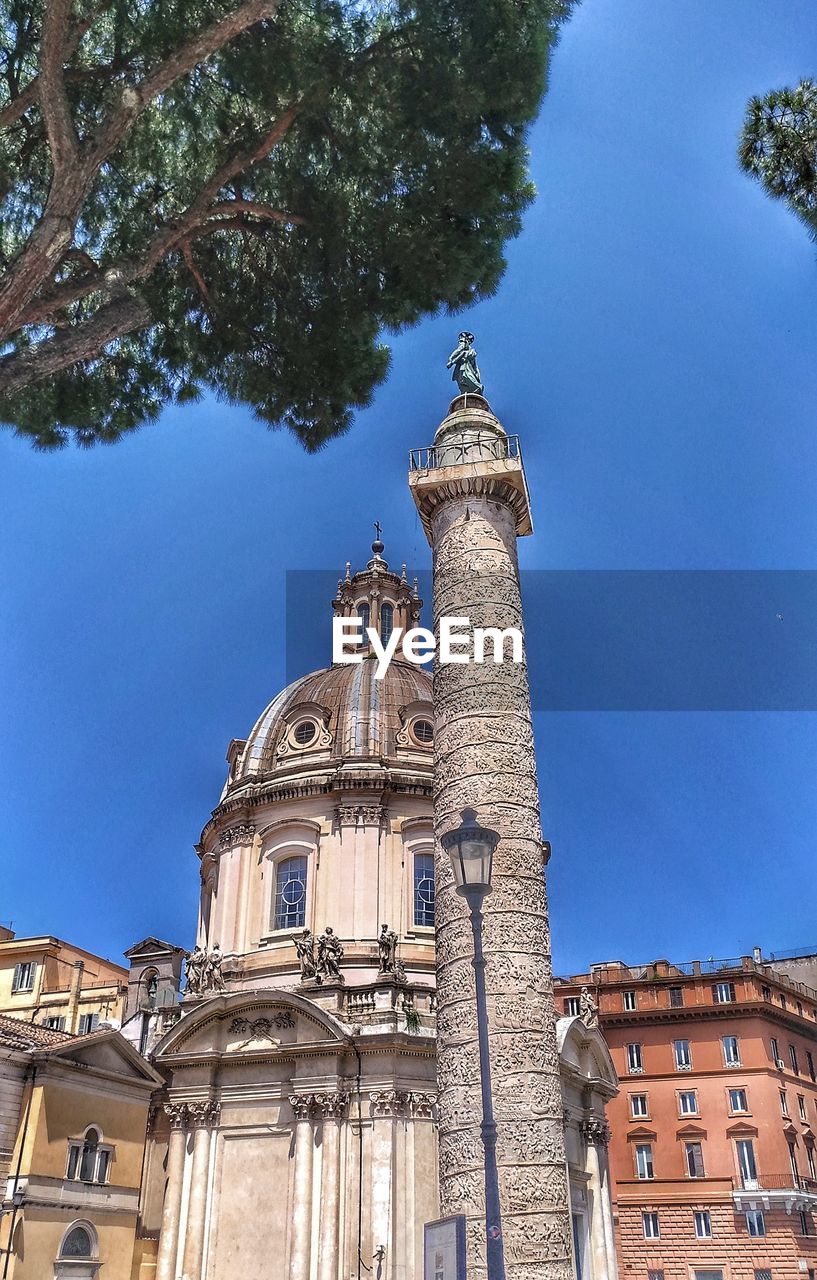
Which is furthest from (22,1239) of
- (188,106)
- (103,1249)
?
(188,106)

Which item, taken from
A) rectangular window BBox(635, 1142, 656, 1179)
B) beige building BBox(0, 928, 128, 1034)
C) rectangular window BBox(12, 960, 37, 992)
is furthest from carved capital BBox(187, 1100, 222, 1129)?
rectangular window BBox(635, 1142, 656, 1179)

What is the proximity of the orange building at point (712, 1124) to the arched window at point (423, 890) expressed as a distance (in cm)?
1376

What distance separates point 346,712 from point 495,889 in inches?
715

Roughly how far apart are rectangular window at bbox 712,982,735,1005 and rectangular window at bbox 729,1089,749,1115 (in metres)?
2.97

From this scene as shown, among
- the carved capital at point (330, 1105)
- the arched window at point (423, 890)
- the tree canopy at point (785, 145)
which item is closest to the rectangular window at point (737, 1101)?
the arched window at point (423, 890)

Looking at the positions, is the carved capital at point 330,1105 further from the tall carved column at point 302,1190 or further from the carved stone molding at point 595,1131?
the carved stone molding at point 595,1131

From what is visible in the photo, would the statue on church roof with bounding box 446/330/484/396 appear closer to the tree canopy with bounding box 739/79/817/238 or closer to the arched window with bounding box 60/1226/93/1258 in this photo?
the tree canopy with bounding box 739/79/817/238

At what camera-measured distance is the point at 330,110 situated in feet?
44.0

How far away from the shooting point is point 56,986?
1558 inches

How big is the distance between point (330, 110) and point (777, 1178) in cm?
3381

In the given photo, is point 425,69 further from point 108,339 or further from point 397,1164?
point 397,1164

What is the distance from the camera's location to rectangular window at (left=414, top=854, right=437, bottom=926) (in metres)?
29.3

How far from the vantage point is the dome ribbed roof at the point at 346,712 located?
31.6 metres

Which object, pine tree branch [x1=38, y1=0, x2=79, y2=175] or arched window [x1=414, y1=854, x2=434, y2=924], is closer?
pine tree branch [x1=38, y1=0, x2=79, y2=175]
